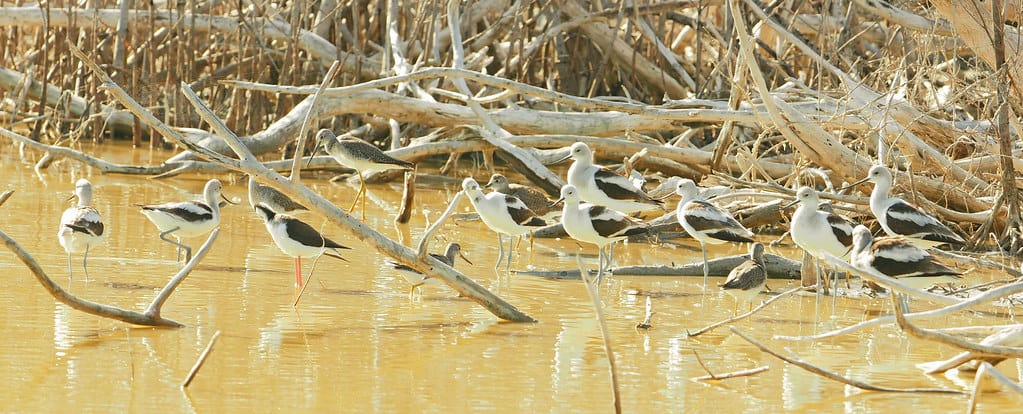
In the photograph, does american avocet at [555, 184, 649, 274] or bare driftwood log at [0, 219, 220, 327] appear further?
american avocet at [555, 184, 649, 274]

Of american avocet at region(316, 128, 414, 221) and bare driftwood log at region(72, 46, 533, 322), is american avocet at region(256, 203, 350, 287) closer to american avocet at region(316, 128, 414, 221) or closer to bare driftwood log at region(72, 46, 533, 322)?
bare driftwood log at region(72, 46, 533, 322)

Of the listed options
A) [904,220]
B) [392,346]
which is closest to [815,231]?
[904,220]

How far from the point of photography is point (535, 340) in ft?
20.8

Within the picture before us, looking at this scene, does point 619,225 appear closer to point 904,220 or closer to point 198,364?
point 904,220

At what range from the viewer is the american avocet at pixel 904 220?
8.03 m

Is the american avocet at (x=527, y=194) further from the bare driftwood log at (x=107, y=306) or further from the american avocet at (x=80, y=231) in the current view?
the bare driftwood log at (x=107, y=306)

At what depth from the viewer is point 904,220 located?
8203mm

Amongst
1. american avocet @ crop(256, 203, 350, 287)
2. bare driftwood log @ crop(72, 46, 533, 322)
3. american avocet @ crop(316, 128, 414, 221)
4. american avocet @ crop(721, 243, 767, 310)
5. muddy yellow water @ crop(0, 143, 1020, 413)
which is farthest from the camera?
american avocet @ crop(316, 128, 414, 221)

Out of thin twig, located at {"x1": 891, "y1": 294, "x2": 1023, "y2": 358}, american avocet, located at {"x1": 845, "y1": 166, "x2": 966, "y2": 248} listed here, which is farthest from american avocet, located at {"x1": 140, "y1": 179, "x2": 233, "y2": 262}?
thin twig, located at {"x1": 891, "y1": 294, "x2": 1023, "y2": 358}

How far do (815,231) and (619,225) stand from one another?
126 centimetres

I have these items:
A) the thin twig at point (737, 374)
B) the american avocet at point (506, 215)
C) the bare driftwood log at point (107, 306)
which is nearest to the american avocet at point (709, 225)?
the american avocet at point (506, 215)

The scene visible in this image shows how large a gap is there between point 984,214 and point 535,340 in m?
4.51

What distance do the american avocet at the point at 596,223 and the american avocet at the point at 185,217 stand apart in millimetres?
2369

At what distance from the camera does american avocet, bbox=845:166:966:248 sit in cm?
803
